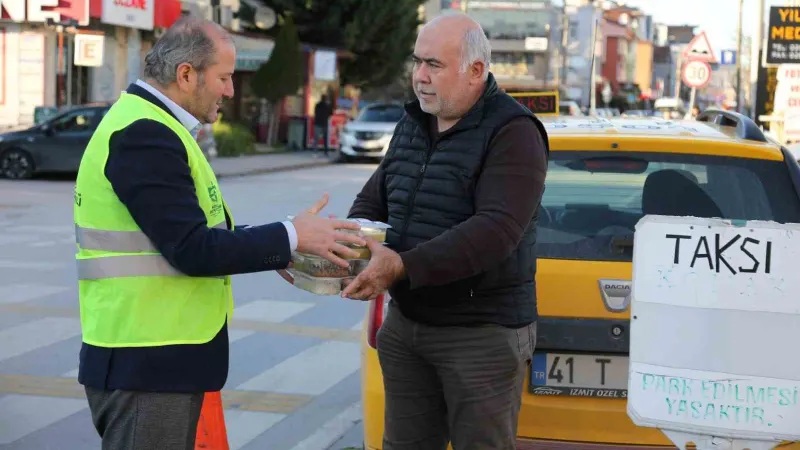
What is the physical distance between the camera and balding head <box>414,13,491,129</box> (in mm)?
3662

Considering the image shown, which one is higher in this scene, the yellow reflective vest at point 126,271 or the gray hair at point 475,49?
the gray hair at point 475,49

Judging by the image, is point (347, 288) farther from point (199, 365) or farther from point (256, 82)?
point (256, 82)

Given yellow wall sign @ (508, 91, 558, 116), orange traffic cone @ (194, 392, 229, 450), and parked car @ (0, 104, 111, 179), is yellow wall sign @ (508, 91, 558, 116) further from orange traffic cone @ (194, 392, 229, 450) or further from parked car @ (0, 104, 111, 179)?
parked car @ (0, 104, 111, 179)

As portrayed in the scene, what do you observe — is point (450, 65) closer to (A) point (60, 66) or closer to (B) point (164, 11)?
(A) point (60, 66)

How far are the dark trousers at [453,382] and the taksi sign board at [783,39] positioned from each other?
20200 mm

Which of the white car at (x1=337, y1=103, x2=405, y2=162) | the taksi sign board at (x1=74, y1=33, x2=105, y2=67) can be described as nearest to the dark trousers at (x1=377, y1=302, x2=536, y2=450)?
the taksi sign board at (x1=74, y1=33, x2=105, y2=67)

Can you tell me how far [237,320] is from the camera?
9.70m

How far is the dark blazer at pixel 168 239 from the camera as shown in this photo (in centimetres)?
310

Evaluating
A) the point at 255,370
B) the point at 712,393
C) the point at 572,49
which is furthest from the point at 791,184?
the point at 572,49

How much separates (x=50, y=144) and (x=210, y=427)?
20704mm

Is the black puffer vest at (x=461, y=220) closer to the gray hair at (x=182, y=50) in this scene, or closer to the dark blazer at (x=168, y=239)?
the dark blazer at (x=168, y=239)

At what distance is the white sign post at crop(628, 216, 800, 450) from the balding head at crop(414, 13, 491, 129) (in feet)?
2.16

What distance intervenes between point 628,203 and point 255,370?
141 inches

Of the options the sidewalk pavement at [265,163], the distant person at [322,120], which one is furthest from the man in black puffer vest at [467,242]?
the distant person at [322,120]
